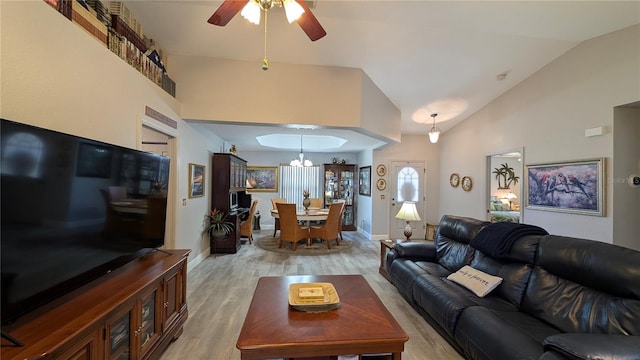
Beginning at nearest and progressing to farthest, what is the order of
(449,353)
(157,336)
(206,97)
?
(157,336) < (449,353) < (206,97)

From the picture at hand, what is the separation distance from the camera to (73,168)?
1.35 meters

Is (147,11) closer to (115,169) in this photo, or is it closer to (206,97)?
(206,97)

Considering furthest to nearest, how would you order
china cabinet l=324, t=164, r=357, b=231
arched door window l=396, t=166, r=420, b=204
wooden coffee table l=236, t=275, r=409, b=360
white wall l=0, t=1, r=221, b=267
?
china cabinet l=324, t=164, r=357, b=231, arched door window l=396, t=166, r=420, b=204, wooden coffee table l=236, t=275, r=409, b=360, white wall l=0, t=1, r=221, b=267

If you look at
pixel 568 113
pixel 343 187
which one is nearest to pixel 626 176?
pixel 568 113

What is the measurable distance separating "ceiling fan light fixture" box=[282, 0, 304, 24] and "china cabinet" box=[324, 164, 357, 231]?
18.7 feet

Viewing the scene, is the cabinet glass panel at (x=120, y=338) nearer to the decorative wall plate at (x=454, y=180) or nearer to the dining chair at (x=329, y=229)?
the dining chair at (x=329, y=229)

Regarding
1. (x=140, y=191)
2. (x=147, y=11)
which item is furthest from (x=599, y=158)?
(x=147, y=11)

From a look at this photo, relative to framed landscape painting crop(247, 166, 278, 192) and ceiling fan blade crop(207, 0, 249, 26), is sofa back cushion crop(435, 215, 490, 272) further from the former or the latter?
framed landscape painting crop(247, 166, 278, 192)

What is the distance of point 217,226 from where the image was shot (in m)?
4.63

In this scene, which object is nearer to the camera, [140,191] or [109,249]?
[109,249]

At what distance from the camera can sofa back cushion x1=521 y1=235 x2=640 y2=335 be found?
1517mm

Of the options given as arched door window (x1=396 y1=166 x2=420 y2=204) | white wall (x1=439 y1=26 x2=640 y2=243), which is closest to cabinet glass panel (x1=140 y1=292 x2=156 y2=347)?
white wall (x1=439 y1=26 x2=640 y2=243)

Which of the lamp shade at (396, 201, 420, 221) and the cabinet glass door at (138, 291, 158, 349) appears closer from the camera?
the cabinet glass door at (138, 291, 158, 349)

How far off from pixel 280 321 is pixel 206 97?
10.2 ft
